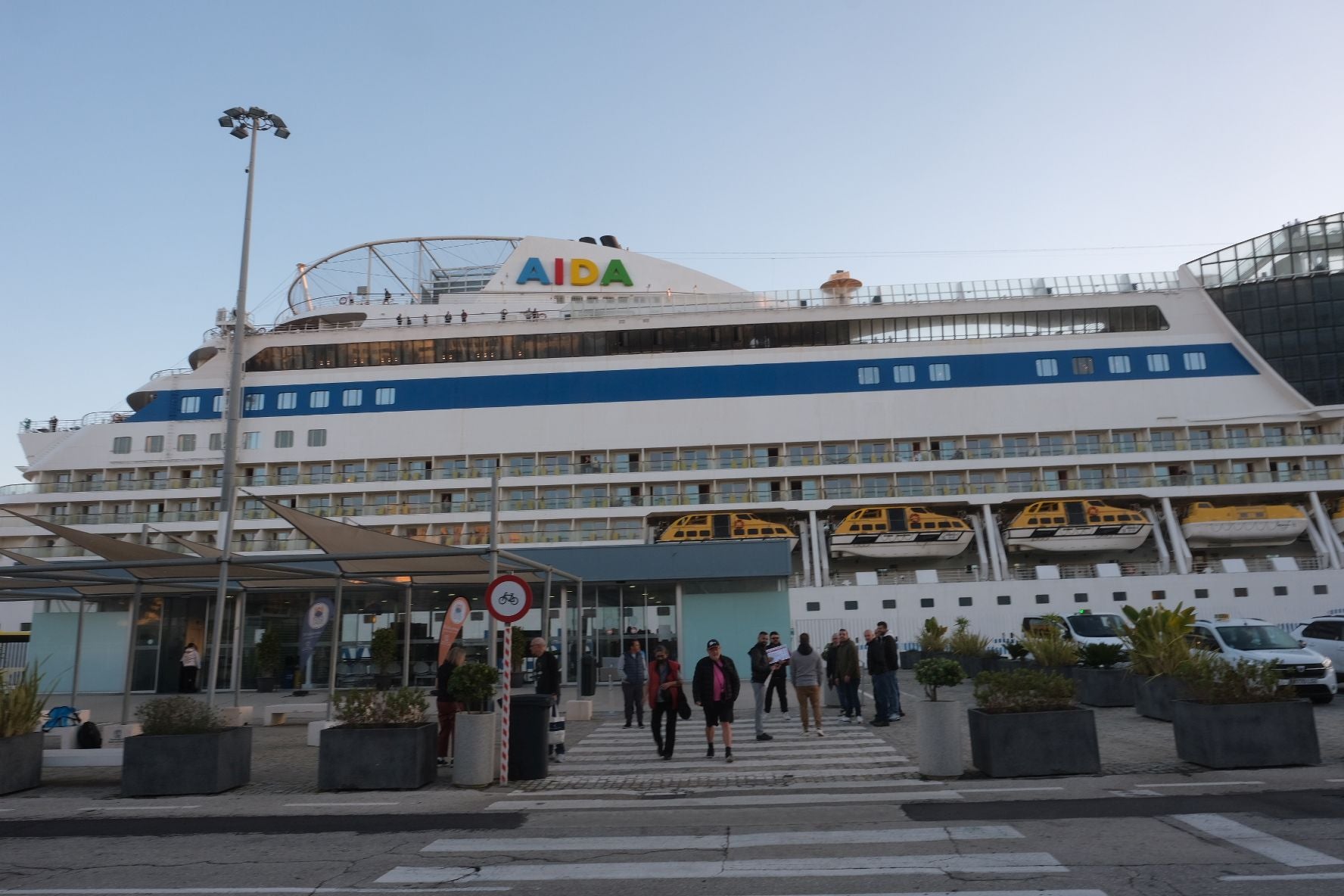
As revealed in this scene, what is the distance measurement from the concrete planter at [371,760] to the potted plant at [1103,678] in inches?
473

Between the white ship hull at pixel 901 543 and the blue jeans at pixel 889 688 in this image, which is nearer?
the blue jeans at pixel 889 688

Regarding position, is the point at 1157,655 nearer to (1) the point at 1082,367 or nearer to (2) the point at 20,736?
(2) the point at 20,736

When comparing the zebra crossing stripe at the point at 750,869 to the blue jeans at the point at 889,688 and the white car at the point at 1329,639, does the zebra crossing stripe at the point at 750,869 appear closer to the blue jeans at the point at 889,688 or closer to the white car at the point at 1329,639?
the blue jeans at the point at 889,688

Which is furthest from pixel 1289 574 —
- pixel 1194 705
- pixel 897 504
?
pixel 1194 705

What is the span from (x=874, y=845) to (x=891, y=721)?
8730mm

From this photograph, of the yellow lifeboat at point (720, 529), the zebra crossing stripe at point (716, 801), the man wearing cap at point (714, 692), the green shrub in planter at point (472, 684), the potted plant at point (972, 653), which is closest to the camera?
the zebra crossing stripe at point (716, 801)

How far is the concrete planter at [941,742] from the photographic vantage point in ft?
31.5

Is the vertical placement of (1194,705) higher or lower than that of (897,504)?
lower

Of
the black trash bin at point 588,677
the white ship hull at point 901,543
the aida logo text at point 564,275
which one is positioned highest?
the aida logo text at point 564,275

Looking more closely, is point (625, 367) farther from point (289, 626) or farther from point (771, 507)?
point (289, 626)

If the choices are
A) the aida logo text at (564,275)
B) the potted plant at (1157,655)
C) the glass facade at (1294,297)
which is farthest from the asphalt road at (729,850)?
the glass facade at (1294,297)

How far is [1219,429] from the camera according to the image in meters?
37.8

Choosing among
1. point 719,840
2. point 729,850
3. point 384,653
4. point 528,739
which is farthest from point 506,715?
point 384,653

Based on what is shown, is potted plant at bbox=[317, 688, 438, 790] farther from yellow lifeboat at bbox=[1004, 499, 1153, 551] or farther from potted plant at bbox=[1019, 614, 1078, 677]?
yellow lifeboat at bbox=[1004, 499, 1153, 551]
